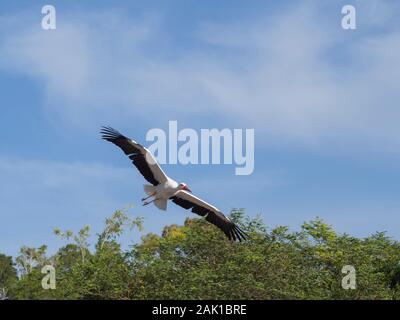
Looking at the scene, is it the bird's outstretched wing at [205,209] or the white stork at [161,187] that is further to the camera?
the bird's outstretched wing at [205,209]

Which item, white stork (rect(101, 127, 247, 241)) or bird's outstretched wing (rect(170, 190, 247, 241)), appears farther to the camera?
bird's outstretched wing (rect(170, 190, 247, 241))

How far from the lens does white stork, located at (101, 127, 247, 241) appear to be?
19859 mm

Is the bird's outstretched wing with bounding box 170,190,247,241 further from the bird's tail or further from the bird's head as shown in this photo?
the bird's tail

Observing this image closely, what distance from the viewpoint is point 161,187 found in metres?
20.8

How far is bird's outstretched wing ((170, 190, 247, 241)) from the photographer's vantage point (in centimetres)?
2192

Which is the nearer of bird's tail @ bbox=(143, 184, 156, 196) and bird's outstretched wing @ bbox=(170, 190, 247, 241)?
bird's tail @ bbox=(143, 184, 156, 196)

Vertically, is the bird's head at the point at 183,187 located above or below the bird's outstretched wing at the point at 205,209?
above

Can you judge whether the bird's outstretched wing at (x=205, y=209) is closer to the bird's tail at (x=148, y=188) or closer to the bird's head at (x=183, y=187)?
the bird's head at (x=183, y=187)

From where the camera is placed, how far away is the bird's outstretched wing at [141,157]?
19.6m

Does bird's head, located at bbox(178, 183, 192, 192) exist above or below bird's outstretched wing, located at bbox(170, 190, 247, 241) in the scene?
above

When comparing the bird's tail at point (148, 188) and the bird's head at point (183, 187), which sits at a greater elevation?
the bird's head at point (183, 187)
